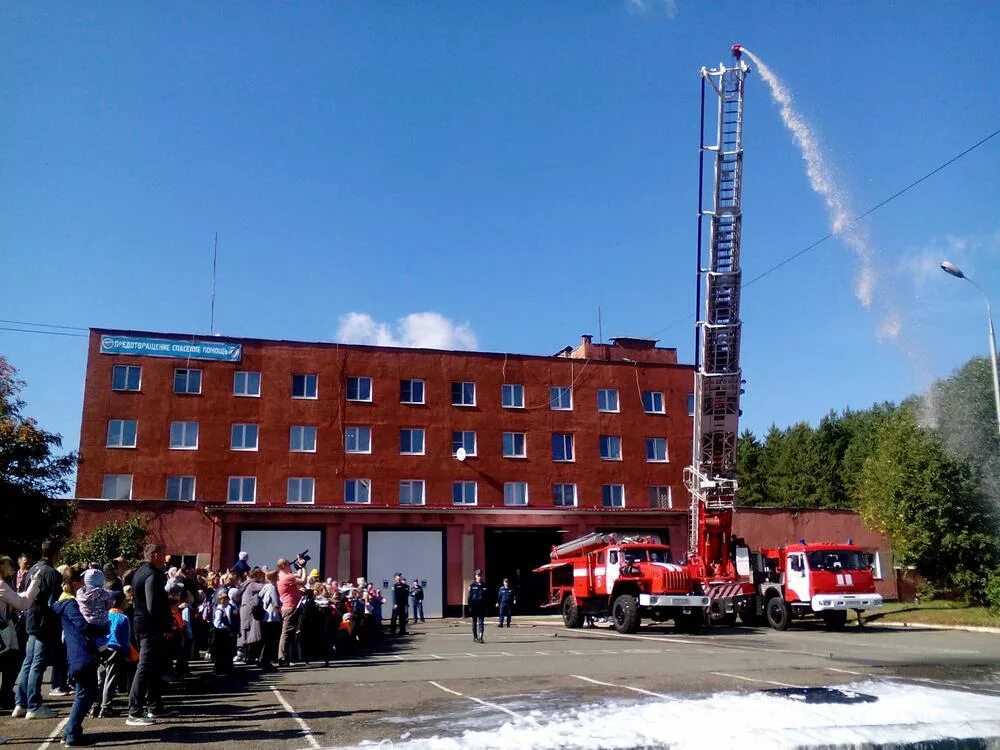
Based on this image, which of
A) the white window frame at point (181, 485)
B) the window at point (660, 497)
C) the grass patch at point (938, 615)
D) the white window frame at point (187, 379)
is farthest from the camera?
the window at point (660, 497)

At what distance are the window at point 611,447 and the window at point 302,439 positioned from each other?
49.4ft

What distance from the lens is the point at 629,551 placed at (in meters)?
27.1

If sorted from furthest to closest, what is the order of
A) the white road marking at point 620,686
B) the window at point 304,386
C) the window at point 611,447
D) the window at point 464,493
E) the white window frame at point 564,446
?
the window at point 611,447, the white window frame at point 564,446, the window at point 464,493, the window at point 304,386, the white road marking at point 620,686

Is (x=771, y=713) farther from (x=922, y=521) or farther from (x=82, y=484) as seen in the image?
(x=82, y=484)

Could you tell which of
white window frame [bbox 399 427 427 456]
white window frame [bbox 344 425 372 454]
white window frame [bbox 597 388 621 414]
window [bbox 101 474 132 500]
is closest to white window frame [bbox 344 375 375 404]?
white window frame [bbox 344 425 372 454]

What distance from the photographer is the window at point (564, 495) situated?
4453 cm

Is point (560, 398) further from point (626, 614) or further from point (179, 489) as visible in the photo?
point (626, 614)

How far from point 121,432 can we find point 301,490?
28.2 ft

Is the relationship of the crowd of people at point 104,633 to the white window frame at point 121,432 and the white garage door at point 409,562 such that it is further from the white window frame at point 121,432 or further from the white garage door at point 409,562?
the white window frame at point 121,432

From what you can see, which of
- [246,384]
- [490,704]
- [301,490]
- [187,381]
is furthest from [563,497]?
[490,704]

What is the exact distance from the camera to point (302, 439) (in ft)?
138

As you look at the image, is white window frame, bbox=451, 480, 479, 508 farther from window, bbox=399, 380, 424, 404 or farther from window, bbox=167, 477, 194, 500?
window, bbox=167, 477, 194, 500

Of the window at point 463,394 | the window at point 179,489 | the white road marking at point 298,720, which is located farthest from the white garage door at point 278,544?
the white road marking at point 298,720

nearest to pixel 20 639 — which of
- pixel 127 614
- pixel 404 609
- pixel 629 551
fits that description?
pixel 127 614
